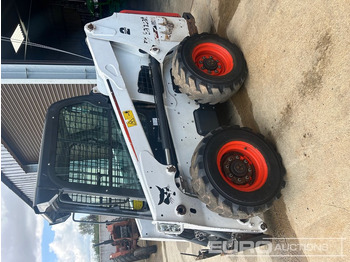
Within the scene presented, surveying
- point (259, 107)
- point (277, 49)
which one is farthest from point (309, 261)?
point (277, 49)

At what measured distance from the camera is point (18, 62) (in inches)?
Answer: 179

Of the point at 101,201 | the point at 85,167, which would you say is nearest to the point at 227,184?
the point at 101,201

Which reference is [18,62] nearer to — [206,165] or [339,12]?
[206,165]

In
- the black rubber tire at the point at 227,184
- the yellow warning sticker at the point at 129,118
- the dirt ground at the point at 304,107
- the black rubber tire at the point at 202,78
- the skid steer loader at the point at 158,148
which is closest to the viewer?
the dirt ground at the point at 304,107

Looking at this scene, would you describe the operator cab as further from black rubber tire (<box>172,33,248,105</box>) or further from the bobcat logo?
black rubber tire (<box>172,33,248,105</box>)

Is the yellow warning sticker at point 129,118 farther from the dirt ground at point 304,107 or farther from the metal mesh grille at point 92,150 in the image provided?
the dirt ground at point 304,107

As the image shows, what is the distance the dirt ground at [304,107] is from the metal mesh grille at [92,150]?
1.31m

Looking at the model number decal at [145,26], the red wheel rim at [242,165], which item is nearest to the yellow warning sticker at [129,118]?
the red wheel rim at [242,165]

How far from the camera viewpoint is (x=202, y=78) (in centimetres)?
271

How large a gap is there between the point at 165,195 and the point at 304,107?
1308 millimetres

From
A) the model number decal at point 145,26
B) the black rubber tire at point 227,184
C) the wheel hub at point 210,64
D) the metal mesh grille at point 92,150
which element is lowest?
the black rubber tire at point 227,184

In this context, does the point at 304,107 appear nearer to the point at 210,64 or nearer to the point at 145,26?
the point at 210,64

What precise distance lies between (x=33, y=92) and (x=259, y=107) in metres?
4.27

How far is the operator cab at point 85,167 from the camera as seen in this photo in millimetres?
2242
